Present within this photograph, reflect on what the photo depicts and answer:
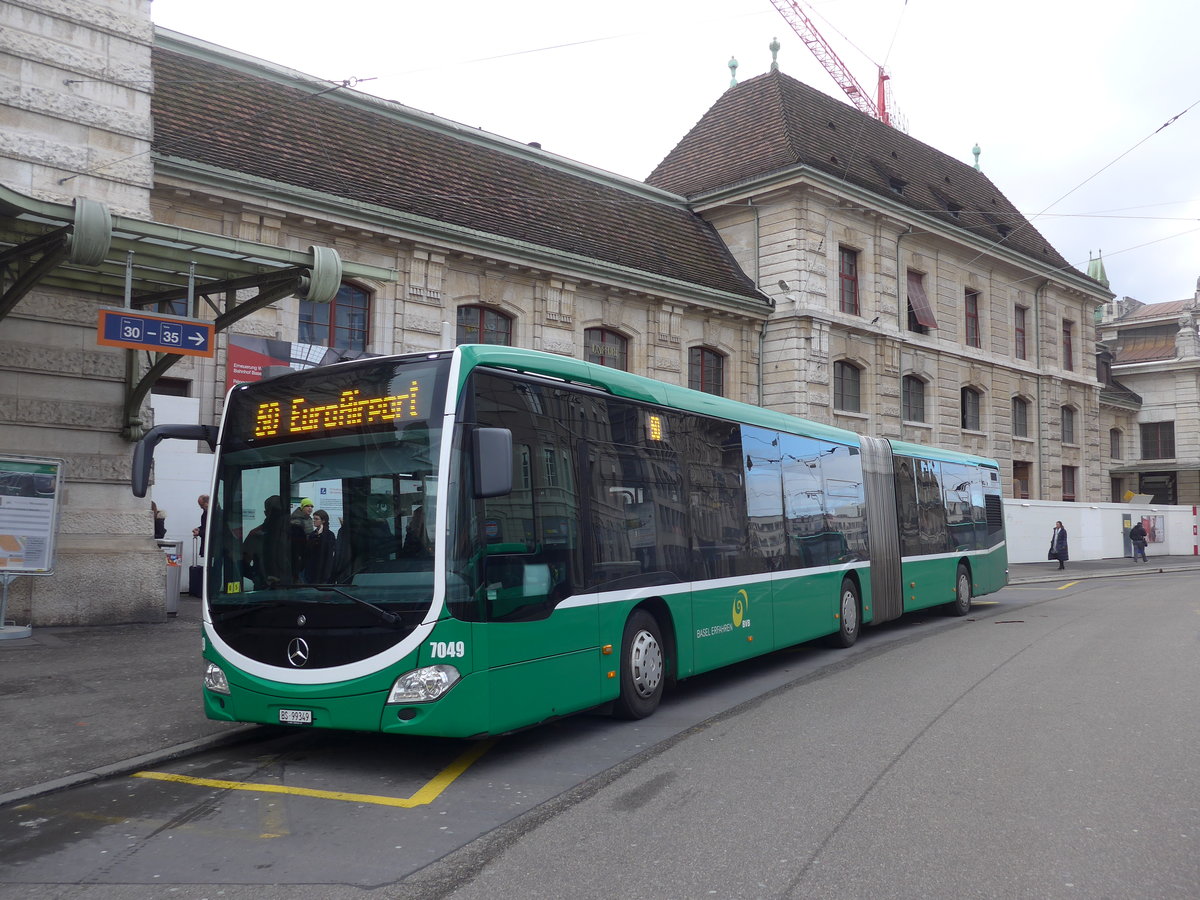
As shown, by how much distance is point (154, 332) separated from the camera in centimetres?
1104

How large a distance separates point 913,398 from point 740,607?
Result: 24.1 meters

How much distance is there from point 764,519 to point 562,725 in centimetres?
365

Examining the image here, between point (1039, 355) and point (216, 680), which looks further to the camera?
point (1039, 355)

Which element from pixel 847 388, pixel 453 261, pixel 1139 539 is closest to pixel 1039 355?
pixel 1139 539

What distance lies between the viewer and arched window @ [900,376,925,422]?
32.1 metres

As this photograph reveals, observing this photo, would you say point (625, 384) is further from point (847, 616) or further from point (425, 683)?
point (847, 616)

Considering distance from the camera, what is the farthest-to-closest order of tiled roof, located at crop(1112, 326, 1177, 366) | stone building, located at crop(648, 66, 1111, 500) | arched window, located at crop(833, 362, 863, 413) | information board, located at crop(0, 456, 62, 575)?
tiled roof, located at crop(1112, 326, 1177, 366), arched window, located at crop(833, 362, 863, 413), stone building, located at crop(648, 66, 1111, 500), information board, located at crop(0, 456, 62, 575)

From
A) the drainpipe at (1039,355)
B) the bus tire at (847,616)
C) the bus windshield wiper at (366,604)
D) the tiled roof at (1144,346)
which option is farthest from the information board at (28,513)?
the tiled roof at (1144,346)

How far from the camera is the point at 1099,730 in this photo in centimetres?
799

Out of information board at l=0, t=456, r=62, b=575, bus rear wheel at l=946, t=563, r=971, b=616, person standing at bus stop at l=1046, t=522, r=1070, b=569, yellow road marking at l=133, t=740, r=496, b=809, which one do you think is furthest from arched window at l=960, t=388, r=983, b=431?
yellow road marking at l=133, t=740, r=496, b=809

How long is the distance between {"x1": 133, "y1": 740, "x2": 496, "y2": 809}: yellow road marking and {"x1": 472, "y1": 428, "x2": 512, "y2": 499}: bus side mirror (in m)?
1.82

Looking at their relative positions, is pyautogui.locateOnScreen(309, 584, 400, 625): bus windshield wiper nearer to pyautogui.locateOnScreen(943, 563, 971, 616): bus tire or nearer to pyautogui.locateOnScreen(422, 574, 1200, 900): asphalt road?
pyautogui.locateOnScreen(422, 574, 1200, 900): asphalt road

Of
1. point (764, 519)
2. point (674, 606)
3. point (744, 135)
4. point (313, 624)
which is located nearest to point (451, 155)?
point (744, 135)

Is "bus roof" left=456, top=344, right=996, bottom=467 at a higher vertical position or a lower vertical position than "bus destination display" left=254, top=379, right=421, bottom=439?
higher
